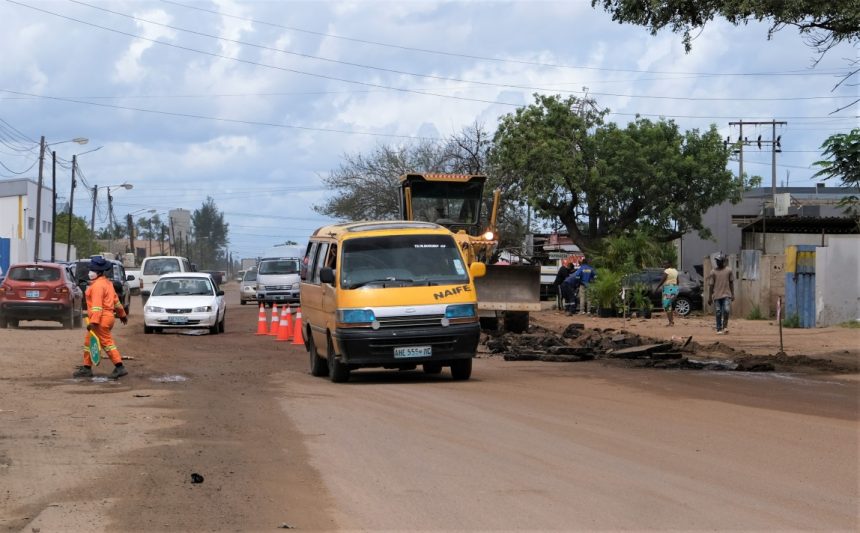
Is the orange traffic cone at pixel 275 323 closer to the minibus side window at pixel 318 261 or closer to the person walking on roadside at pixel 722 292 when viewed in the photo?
the minibus side window at pixel 318 261

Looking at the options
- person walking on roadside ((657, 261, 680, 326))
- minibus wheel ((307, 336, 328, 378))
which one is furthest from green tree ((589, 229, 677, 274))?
minibus wheel ((307, 336, 328, 378))

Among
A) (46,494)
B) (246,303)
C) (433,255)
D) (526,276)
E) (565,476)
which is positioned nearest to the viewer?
(46,494)

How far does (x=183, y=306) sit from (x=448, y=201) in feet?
22.9

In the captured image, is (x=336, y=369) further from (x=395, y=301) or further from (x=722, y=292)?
(x=722, y=292)

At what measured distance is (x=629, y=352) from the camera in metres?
19.8

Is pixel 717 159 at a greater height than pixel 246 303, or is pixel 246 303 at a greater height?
pixel 717 159

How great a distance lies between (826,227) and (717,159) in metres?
12.7

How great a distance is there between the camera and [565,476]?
28.5 feet

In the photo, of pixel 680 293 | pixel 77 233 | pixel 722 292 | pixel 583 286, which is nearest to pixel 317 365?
pixel 722 292

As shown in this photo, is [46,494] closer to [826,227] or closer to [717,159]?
[826,227]

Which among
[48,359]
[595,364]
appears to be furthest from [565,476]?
[48,359]

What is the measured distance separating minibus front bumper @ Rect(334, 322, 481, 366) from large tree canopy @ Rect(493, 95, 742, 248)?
3526 centimetres

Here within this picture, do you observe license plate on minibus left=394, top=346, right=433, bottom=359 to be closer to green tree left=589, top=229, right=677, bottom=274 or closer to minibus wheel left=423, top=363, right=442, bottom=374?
minibus wheel left=423, top=363, right=442, bottom=374

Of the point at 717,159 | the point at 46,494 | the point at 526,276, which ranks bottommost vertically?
the point at 46,494
